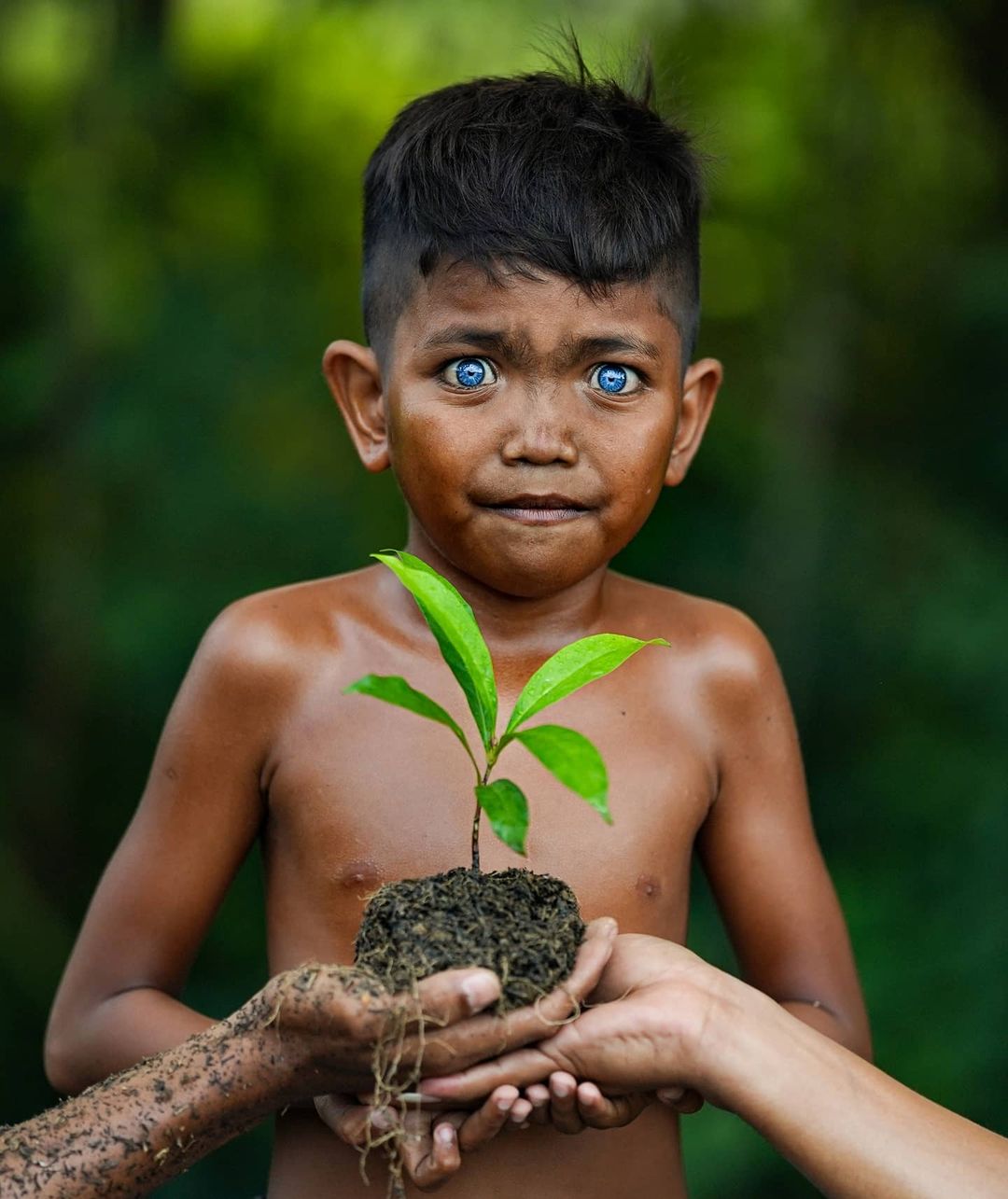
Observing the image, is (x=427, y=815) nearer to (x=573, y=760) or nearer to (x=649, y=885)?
(x=649, y=885)

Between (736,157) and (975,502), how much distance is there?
1055 millimetres

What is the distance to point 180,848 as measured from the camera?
189cm

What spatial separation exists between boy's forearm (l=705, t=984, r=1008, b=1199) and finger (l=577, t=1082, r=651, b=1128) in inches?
4.1

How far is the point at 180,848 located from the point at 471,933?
1.84 feet

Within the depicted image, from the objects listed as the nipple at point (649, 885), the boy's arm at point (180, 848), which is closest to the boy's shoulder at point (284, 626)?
the boy's arm at point (180, 848)

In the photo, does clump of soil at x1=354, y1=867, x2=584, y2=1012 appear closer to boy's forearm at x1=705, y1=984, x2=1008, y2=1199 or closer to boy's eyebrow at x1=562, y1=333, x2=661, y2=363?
boy's forearm at x1=705, y1=984, x2=1008, y2=1199

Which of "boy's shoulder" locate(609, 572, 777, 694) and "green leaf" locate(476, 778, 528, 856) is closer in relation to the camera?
"green leaf" locate(476, 778, 528, 856)

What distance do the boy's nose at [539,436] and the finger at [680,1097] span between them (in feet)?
2.29

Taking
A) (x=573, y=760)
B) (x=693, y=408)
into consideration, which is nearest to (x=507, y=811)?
(x=573, y=760)

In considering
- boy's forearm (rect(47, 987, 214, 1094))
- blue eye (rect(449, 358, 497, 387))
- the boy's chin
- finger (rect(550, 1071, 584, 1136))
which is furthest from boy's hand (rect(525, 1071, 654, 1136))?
blue eye (rect(449, 358, 497, 387))

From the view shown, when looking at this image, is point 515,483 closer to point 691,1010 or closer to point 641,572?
point 691,1010

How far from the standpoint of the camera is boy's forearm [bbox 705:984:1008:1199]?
1.52m

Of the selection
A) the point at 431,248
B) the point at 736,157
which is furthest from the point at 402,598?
the point at 736,157

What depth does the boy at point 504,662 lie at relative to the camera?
174 cm
